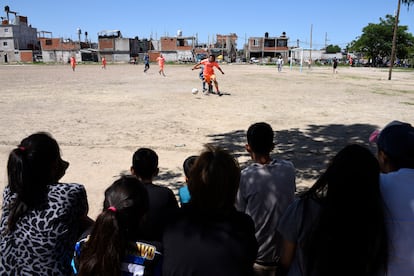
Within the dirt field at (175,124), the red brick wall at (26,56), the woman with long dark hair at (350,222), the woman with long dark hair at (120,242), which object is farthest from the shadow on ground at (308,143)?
the red brick wall at (26,56)

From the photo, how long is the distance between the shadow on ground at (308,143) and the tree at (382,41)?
68.3 m

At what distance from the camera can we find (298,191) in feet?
15.9

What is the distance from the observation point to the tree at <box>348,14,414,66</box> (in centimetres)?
6919

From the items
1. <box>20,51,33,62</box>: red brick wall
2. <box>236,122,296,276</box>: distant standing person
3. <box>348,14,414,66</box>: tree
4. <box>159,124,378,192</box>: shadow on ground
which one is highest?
<box>348,14,414,66</box>: tree

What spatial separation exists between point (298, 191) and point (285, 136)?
3262mm

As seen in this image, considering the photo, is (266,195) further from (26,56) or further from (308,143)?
(26,56)

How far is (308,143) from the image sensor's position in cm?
739

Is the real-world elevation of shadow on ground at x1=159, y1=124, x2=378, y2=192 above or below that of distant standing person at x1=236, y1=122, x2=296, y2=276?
below

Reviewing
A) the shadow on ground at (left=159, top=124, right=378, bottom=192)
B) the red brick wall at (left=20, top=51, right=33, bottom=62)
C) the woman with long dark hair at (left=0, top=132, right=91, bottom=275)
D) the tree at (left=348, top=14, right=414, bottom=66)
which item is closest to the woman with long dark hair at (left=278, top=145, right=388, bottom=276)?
the woman with long dark hair at (left=0, top=132, right=91, bottom=275)

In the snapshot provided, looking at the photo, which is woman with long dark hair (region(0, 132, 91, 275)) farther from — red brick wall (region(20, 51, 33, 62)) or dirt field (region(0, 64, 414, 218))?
red brick wall (region(20, 51, 33, 62))

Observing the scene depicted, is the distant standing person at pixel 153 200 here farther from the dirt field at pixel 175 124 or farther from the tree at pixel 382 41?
the tree at pixel 382 41

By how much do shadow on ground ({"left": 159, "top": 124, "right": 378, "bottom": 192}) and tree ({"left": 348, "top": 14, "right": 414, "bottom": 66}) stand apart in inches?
2688

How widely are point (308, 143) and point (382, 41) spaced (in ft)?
236

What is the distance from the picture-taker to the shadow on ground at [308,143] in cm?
580
